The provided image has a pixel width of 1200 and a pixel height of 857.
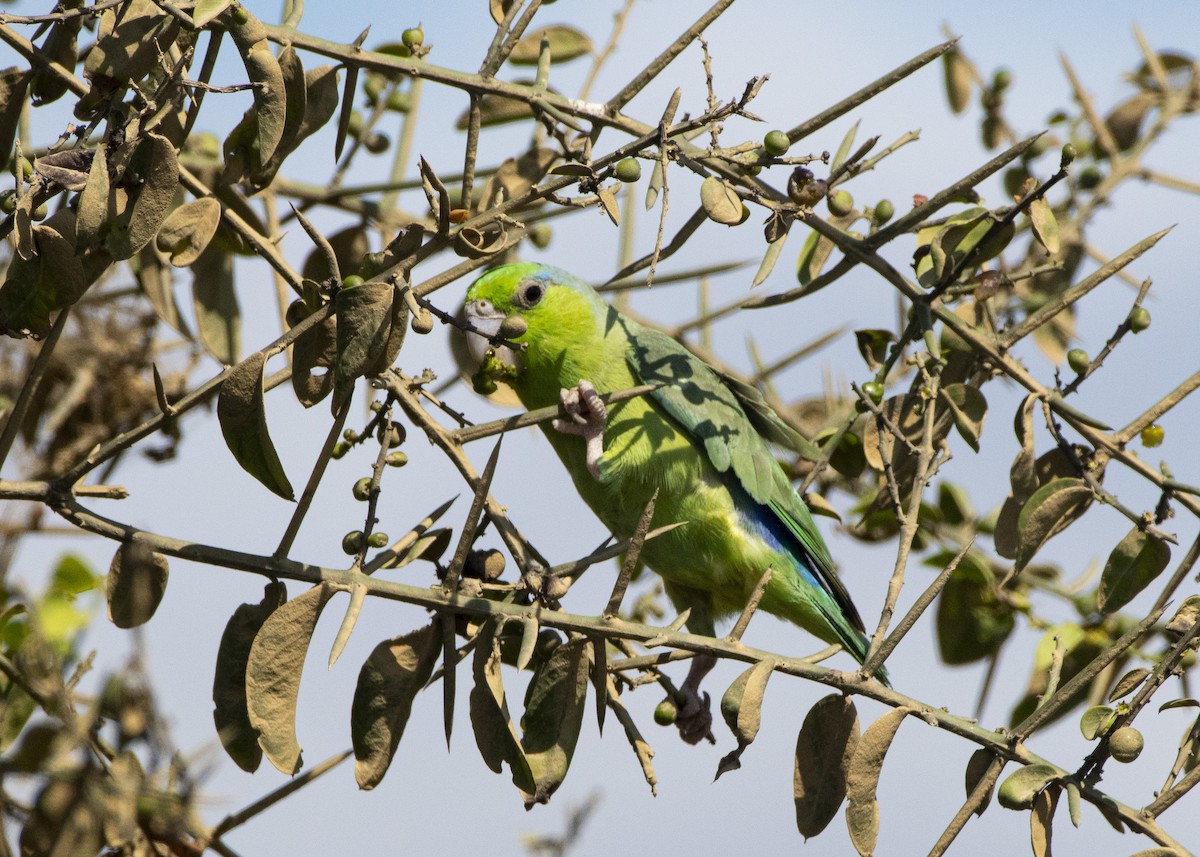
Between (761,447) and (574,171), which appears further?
(761,447)

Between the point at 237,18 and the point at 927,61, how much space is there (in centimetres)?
117

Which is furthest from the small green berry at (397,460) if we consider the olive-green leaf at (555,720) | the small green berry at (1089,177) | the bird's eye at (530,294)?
the small green berry at (1089,177)

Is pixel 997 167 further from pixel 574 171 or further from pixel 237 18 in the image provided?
pixel 237 18

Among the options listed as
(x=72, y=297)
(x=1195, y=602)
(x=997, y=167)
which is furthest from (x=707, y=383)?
(x=72, y=297)

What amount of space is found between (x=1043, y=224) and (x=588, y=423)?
147 centimetres

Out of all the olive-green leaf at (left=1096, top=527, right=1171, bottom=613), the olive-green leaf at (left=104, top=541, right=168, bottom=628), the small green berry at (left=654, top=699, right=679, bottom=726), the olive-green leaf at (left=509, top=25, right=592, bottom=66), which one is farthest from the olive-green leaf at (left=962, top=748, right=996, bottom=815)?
the olive-green leaf at (left=509, top=25, right=592, bottom=66)

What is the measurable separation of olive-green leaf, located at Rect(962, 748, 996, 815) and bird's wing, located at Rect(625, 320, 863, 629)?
5.77 feet

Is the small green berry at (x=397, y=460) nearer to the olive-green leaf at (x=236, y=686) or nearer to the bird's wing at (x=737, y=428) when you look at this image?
the olive-green leaf at (x=236, y=686)

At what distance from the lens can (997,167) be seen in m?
2.42

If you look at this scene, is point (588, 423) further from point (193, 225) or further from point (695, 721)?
point (193, 225)

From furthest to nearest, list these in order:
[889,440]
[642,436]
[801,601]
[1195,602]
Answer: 1. [801,601]
2. [642,436]
3. [889,440]
4. [1195,602]

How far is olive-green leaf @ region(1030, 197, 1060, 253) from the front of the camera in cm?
275

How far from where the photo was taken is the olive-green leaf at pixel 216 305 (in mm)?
2975

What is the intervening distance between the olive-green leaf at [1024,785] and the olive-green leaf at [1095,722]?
0.29 ft
